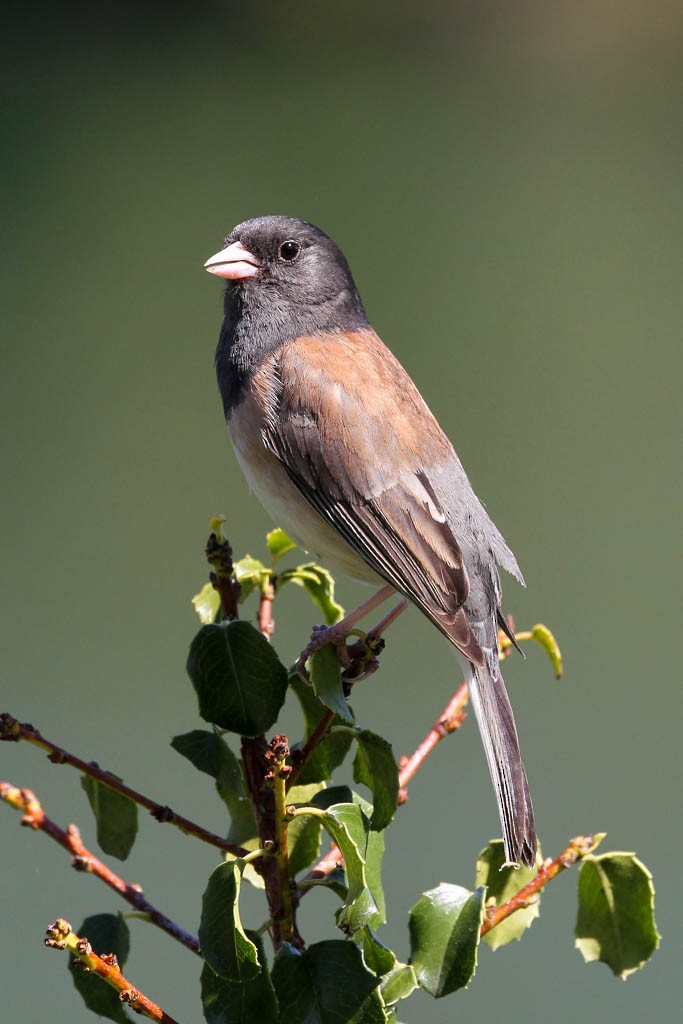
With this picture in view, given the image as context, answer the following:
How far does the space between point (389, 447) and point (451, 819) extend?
3.85 ft

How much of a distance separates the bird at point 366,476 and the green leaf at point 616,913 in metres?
0.20

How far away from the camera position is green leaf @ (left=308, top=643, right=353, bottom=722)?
3.08 ft

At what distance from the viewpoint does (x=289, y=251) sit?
1.55 m

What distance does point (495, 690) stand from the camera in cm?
125

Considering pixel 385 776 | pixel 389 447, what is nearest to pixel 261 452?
pixel 389 447

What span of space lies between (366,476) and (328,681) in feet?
1.41

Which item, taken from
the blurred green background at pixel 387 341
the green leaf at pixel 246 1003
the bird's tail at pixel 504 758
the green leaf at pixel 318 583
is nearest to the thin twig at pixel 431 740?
the bird's tail at pixel 504 758

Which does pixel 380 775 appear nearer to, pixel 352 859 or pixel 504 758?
pixel 352 859

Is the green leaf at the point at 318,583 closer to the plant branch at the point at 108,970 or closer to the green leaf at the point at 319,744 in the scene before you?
the green leaf at the point at 319,744

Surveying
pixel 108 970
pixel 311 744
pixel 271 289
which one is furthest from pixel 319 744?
pixel 271 289

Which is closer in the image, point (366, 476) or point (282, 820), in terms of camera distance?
point (282, 820)

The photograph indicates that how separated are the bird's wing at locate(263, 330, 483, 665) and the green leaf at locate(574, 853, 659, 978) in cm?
34

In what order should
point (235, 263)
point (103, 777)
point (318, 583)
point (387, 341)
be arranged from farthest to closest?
point (387, 341), point (235, 263), point (318, 583), point (103, 777)

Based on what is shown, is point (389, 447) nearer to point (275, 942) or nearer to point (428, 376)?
point (275, 942)
